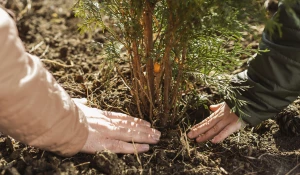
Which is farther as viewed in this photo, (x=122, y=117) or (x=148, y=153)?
(x=122, y=117)

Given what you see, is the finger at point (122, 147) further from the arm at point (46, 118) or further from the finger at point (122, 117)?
the finger at point (122, 117)

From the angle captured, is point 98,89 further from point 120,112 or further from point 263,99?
point 263,99

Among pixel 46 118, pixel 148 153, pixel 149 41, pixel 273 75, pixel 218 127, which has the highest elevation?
pixel 149 41

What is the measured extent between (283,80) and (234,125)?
305 mm

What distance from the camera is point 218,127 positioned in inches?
89.0

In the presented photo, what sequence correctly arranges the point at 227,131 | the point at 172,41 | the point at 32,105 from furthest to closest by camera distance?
the point at 227,131 < the point at 172,41 < the point at 32,105

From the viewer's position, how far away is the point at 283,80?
211 cm

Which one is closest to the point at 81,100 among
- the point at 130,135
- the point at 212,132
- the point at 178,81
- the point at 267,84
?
the point at 130,135

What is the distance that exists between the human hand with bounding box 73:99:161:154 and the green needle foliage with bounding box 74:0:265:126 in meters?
0.11

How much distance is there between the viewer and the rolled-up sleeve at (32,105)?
68.0 inches

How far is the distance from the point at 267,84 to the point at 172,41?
1.64 ft

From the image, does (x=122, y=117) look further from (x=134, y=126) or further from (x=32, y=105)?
(x=32, y=105)

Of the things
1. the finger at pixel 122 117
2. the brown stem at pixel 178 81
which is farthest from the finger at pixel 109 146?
the brown stem at pixel 178 81

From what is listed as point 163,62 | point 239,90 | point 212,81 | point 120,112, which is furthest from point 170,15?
point 120,112
